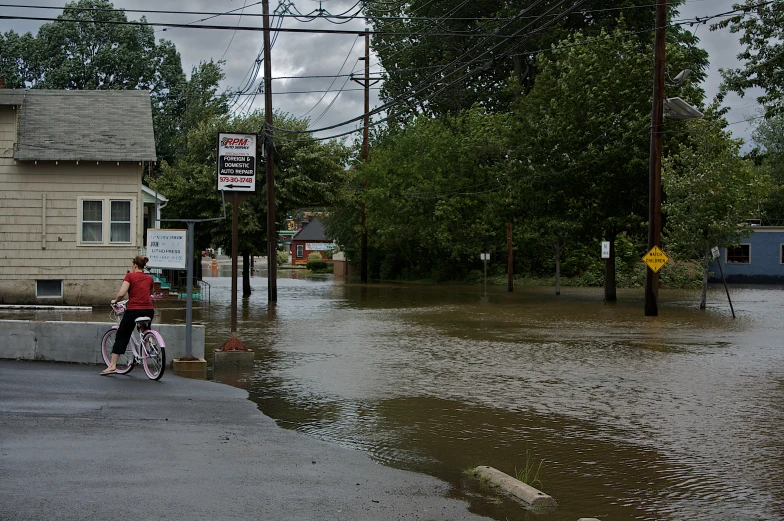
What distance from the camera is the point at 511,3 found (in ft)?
174

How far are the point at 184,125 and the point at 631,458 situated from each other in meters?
62.0

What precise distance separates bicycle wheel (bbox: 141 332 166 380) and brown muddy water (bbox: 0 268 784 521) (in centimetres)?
115

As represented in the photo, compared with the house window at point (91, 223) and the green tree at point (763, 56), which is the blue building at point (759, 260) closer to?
the green tree at point (763, 56)

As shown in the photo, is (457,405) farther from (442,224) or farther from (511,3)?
(511,3)

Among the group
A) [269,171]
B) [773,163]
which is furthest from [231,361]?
[773,163]

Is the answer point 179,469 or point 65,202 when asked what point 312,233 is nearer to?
point 65,202

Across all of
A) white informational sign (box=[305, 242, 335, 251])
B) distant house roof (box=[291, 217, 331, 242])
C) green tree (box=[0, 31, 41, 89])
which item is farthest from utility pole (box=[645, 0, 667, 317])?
distant house roof (box=[291, 217, 331, 242])

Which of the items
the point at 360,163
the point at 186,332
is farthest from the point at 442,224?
the point at 186,332

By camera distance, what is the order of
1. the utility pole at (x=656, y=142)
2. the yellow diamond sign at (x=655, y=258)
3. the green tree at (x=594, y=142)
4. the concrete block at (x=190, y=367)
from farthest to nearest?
the green tree at (x=594, y=142) → the utility pole at (x=656, y=142) → the yellow diamond sign at (x=655, y=258) → the concrete block at (x=190, y=367)

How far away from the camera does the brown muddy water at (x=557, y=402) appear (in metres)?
7.63

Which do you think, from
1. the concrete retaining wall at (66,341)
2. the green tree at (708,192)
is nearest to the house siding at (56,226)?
the concrete retaining wall at (66,341)

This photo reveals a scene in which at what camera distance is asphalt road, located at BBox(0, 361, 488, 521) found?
6.32 m

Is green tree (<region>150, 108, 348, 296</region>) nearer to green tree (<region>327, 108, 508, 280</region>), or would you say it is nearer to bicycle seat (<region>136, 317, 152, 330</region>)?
green tree (<region>327, 108, 508, 280</region>)

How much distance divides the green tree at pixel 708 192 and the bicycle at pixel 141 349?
21696mm
